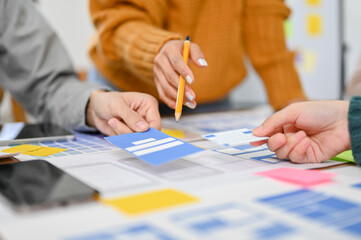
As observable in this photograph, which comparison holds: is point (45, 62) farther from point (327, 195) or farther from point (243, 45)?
point (327, 195)

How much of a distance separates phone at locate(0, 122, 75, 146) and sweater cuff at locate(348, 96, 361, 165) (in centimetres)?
52

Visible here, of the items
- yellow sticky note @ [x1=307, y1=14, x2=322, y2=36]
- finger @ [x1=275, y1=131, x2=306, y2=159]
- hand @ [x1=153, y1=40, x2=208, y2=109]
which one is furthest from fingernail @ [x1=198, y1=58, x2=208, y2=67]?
yellow sticky note @ [x1=307, y1=14, x2=322, y2=36]

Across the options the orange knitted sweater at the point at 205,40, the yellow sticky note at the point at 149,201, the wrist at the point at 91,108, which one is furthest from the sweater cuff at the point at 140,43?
the yellow sticky note at the point at 149,201

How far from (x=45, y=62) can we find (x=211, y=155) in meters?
0.60

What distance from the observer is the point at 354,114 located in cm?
57

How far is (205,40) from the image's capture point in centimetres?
113

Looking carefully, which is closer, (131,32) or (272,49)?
(131,32)

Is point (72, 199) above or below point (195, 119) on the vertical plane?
above

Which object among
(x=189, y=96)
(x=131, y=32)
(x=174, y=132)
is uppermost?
(x=131, y=32)

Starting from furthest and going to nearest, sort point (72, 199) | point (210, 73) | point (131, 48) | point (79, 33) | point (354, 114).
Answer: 1. point (79, 33)
2. point (210, 73)
3. point (131, 48)
4. point (354, 114)
5. point (72, 199)

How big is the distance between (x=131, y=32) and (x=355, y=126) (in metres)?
0.57

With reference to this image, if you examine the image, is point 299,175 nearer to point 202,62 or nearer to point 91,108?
point 202,62

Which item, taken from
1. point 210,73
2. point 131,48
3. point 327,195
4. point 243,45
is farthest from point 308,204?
point 243,45

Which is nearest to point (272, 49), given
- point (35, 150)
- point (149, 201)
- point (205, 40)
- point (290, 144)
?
point (205, 40)
